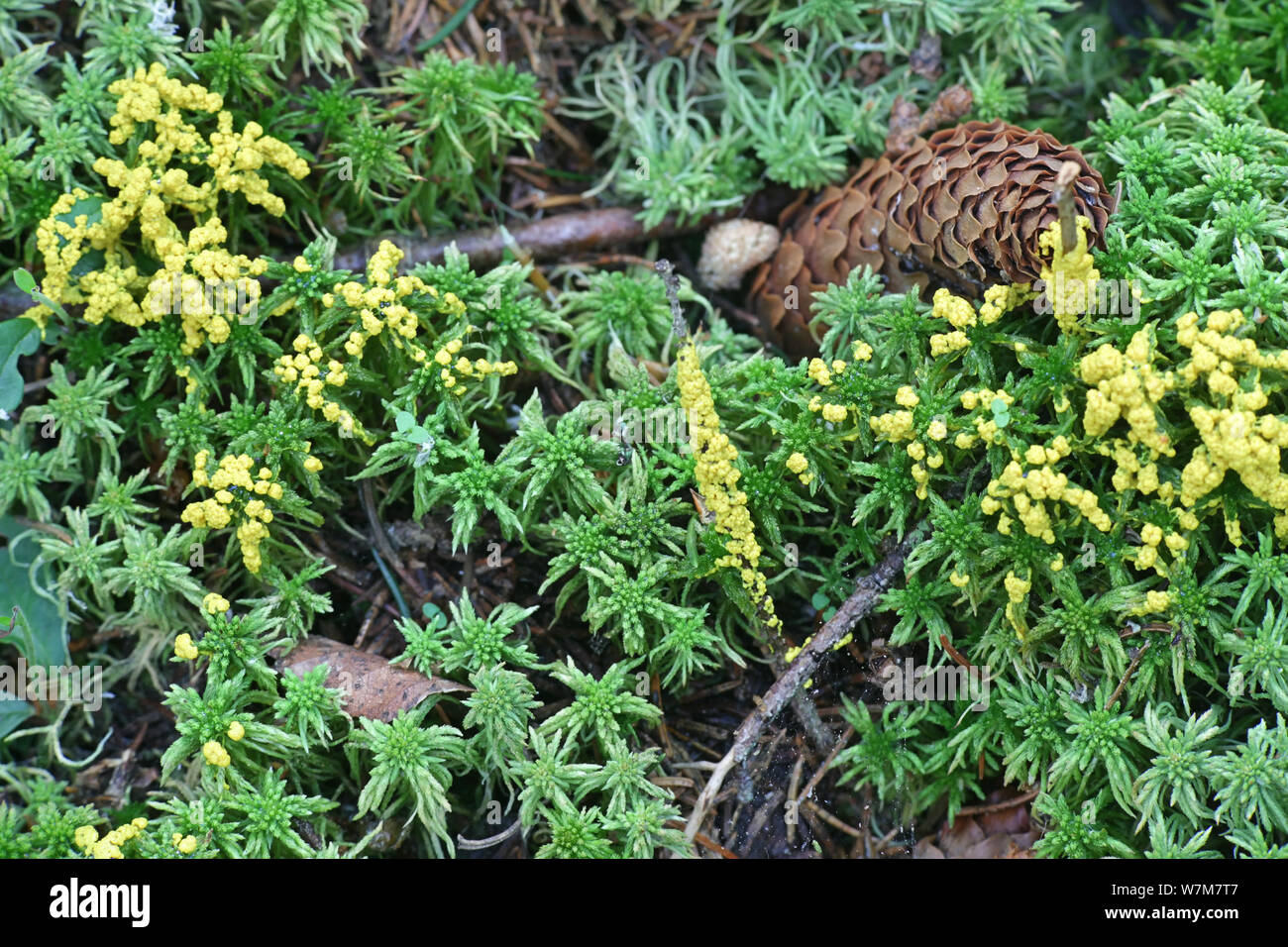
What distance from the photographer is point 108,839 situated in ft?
9.20

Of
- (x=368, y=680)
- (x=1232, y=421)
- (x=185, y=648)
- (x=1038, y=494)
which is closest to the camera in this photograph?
(x=1232, y=421)

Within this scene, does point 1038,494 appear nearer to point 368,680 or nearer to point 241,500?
point 368,680

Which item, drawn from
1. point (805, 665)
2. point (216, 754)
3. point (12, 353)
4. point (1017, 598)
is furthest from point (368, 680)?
point (1017, 598)

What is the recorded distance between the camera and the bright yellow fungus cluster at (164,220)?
10.2ft

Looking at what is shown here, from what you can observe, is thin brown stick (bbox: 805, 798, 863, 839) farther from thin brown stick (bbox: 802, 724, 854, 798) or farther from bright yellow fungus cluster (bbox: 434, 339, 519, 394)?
bright yellow fungus cluster (bbox: 434, 339, 519, 394)

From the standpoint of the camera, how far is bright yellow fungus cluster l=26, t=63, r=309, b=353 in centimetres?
309

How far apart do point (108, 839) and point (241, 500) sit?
0.99 meters

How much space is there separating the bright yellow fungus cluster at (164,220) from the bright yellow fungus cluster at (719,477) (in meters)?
1.37

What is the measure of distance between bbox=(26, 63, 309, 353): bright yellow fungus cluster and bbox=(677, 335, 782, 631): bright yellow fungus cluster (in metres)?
1.37

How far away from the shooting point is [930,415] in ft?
9.72

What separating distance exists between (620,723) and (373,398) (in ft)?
4.21

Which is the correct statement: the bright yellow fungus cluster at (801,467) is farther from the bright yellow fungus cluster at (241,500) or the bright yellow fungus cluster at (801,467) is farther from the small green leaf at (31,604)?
the small green leaf at (31,604)

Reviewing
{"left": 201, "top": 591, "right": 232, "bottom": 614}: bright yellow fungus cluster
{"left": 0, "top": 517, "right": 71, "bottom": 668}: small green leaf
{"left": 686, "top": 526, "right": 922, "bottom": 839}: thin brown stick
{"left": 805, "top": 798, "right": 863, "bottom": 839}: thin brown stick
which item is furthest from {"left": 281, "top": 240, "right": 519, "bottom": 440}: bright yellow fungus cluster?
{"left": 805, "top": 798, "right": 863, "bottom": 839}: thin brown stick

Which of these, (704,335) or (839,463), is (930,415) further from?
Answer: (704,335)
